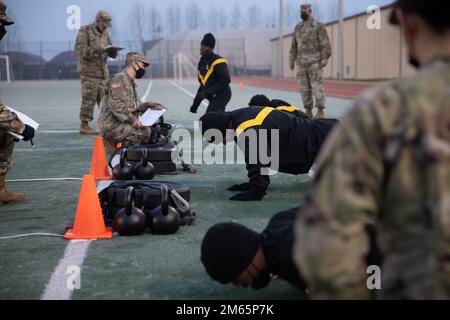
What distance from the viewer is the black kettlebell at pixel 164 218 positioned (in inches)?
218

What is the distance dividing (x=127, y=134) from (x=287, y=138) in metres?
3.56

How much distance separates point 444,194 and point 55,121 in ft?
53.4

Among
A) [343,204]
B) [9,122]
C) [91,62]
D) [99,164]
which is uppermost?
[91,62]

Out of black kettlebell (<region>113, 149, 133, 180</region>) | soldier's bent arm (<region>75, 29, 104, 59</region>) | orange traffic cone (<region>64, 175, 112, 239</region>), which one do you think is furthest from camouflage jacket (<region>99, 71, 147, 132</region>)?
orange traffic cone (<region>64, 175, 112, 239</region>)

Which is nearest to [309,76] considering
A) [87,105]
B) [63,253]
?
[87,105]

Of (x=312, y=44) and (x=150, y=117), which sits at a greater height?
(x=312, y=44)

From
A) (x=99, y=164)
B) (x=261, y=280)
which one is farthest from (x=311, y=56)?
(x=261, y=280)

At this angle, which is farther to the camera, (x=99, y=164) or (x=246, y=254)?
(x=99, y=164)

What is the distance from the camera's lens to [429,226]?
1.96 meters

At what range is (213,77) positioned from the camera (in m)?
12.2

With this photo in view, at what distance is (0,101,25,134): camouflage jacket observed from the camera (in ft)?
21.5

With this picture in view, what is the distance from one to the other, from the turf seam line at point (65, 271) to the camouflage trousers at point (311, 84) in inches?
402

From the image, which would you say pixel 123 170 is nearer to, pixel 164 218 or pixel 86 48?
pixel 164 218

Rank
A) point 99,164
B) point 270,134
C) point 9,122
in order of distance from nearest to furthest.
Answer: point 9,122 → point 270,134 → point 99,164
